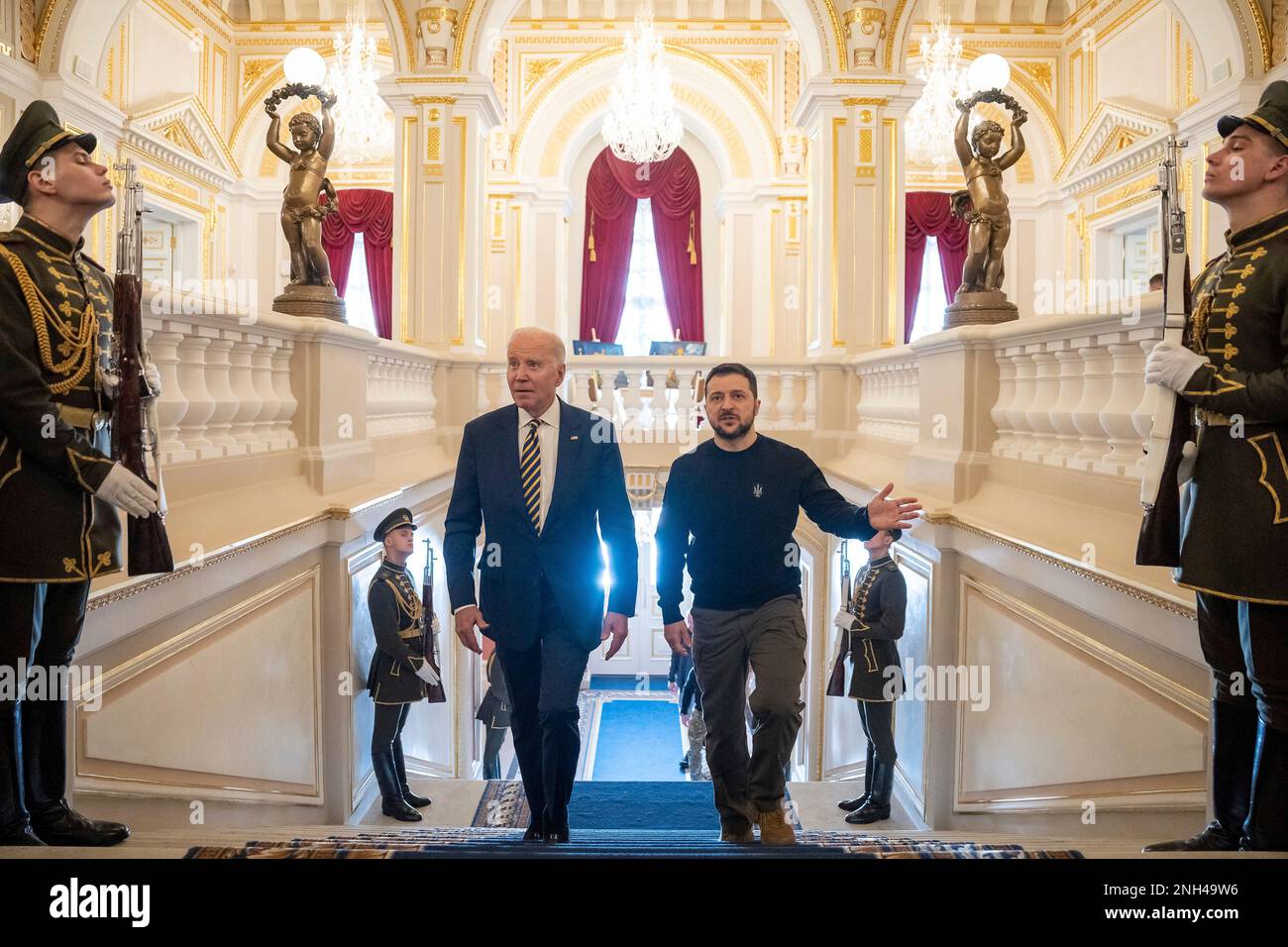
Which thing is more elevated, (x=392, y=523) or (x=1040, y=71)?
(x=1040, y=71)

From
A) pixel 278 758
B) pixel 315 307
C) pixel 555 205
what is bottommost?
pixel 278 758

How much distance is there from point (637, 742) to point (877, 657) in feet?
25.0

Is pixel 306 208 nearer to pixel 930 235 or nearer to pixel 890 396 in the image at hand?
pixel 890 396

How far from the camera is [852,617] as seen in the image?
515 cm

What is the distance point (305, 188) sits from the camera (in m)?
6.12

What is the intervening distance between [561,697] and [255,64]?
45.6 ft

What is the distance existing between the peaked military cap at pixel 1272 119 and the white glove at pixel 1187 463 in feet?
2.26

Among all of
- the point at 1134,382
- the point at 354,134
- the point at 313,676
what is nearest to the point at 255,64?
the point at 354,134

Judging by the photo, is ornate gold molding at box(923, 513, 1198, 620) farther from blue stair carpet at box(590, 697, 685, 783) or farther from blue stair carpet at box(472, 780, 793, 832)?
blue stair carpet at box(590, 697, 685, 783)

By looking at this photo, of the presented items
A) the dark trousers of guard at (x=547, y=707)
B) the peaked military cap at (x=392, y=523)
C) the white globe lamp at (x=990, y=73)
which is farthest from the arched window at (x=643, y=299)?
the dark trousers of guard at (x=547, y=707)

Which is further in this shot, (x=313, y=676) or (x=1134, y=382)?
(x=313, y=676)

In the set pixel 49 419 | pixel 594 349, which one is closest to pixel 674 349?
pixel 594 349

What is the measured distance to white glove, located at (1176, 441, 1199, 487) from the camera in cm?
248
